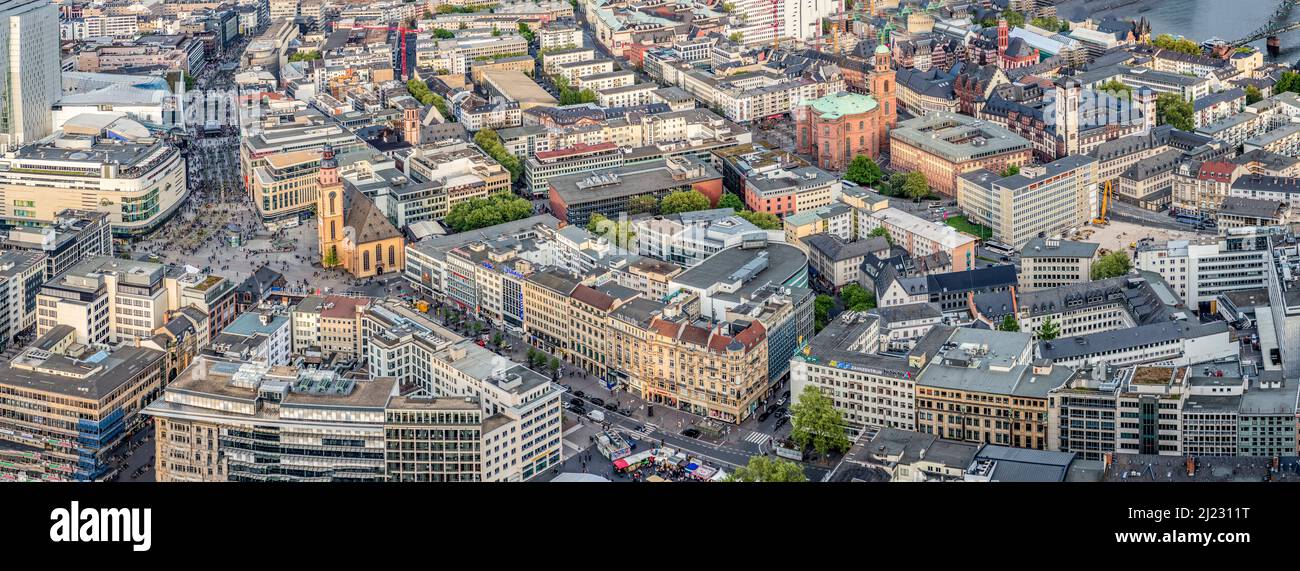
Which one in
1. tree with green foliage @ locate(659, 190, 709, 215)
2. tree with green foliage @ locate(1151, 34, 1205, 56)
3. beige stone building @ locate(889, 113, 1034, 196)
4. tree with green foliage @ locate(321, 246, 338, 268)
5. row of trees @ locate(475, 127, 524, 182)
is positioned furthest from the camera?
tree with green foliage @ locate(1151, 34, 1205, 56)

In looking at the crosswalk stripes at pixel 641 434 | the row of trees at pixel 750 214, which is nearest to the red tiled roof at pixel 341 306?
the crosswalk stripes at pixel 641 434

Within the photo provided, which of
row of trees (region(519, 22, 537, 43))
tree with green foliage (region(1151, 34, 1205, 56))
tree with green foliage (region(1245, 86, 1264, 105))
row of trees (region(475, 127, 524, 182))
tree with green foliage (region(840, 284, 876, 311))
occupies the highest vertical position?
row of trees (region(519, 22, 537, 43))

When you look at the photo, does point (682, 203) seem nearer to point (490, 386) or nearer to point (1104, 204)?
point (1104, 204)

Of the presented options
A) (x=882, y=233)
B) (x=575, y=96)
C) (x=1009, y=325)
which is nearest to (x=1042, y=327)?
(x=1009, y=325)

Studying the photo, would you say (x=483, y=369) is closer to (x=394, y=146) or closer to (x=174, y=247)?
(x=174, y=247)

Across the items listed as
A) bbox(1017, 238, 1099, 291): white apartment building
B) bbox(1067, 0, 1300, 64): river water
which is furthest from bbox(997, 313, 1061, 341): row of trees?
bbox(1067, 0, 1300, 64): river water

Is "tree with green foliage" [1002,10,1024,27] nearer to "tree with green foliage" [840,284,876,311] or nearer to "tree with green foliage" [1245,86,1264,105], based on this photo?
"tree with green foliage" [1245,86,1264,105]
